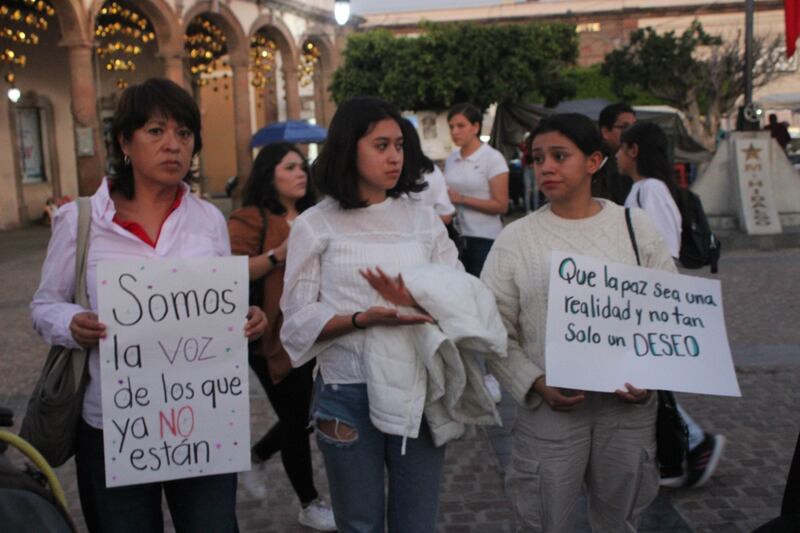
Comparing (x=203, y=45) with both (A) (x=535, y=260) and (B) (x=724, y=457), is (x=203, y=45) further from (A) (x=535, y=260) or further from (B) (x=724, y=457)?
(A) (x=535, y=260)

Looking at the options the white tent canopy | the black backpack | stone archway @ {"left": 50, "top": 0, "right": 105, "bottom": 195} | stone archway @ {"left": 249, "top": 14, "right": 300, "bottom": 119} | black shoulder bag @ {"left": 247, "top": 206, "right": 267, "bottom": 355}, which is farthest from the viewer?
the white tent canopy

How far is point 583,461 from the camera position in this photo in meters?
2.97

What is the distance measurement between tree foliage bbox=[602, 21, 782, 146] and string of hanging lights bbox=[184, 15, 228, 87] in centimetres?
1439

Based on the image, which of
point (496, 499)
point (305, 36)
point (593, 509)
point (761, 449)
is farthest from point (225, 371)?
point (305, 36)

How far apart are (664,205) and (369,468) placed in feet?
7.99

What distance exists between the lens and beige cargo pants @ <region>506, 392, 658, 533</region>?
115 inches

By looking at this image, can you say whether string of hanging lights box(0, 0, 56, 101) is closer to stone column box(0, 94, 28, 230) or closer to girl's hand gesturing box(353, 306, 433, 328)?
stone column box(0, 94, 28, 230)

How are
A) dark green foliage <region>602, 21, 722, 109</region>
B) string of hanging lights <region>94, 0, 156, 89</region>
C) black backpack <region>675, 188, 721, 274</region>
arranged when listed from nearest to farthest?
black backpack <region>675, 188, 721, 274</region> → string of hanging lights <region>94, 0, 156, 89</region> → dark green foliage <region>602, 21, 722, 109</region>

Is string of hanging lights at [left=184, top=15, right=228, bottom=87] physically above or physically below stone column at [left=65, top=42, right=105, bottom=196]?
above

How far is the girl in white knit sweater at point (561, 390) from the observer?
2.93m

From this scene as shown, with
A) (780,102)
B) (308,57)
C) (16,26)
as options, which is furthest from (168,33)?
(780,102)

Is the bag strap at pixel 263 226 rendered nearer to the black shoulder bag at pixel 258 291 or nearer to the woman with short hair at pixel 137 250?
the black shoulder bag at pixel 258 291

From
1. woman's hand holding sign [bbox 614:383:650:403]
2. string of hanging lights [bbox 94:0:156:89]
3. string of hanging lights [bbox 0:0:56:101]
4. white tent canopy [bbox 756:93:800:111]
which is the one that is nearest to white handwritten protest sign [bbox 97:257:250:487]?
woman's hand holding sign [bbox 614:383:650:403]

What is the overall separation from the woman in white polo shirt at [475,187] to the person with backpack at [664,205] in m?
1.62
